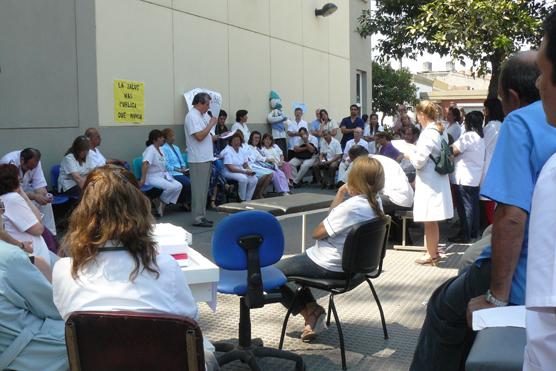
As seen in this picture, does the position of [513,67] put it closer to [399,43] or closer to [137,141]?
[137,141]

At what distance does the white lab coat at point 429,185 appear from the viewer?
23.0 ft

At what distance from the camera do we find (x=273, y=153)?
13789 millimetres

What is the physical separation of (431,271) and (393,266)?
435mm

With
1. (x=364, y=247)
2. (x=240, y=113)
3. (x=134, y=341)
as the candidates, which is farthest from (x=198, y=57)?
(x=134, y=341)

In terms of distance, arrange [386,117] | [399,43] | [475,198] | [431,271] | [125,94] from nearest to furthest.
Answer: [431,271] < [475,198] < [125,94] < [399,43] < [386,117]

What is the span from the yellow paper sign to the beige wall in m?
0.11

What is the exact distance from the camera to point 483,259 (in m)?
2.61

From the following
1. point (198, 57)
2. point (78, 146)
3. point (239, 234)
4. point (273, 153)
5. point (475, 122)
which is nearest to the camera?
point (239, 234)

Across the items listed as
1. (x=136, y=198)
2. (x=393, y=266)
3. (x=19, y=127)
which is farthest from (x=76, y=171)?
(x=136, y=198)

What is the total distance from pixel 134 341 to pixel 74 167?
6803mm

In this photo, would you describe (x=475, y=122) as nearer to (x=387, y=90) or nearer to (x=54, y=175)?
(x=54, y=175)

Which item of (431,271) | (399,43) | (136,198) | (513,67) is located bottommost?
(431,271)

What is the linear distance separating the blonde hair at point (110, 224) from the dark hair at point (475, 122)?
6.38 metres

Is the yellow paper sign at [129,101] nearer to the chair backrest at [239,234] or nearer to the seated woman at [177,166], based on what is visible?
the seated woman at [177,166]
